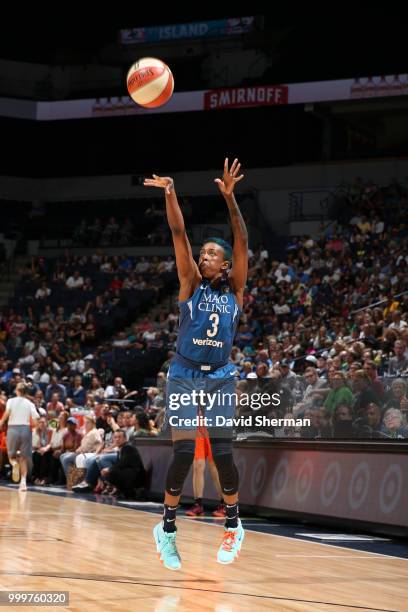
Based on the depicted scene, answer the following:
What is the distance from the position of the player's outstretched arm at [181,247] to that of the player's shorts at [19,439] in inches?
468

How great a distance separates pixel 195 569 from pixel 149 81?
405 cm

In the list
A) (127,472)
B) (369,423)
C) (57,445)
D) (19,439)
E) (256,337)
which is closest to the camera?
(369,423)

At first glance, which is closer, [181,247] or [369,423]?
[181,247]

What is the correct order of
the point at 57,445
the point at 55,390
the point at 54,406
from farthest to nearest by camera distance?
1. the point at 55,390
2. the point at 54,406
3. the point at 57,445

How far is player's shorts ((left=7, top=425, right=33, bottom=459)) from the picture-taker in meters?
19.0

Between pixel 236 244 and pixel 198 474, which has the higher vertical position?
pixel 236 244

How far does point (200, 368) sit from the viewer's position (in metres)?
7.70

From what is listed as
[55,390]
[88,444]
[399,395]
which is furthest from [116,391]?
[399,395]

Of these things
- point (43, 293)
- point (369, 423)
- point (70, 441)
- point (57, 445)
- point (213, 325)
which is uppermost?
point (43, 293)

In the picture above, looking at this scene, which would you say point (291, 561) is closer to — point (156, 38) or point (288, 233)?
point (288, 233)

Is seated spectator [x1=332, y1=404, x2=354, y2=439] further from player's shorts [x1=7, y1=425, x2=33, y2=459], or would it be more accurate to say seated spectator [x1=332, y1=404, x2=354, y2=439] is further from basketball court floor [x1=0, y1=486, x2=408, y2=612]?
player's shorts [x1=7, y1=425, x2=33, y2=459]

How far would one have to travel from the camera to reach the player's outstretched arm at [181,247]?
7633 mm

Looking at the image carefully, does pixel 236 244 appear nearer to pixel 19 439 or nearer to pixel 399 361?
pixel 399 361

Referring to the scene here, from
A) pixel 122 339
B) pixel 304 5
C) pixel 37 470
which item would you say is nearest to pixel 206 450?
pixel 37 470
